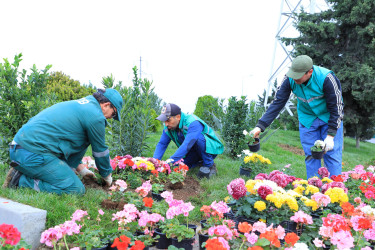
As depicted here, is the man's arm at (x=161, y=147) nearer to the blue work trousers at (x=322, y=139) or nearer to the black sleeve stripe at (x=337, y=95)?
the blue work trousers at (x=322, y=139)

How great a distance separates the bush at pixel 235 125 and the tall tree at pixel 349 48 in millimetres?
7837

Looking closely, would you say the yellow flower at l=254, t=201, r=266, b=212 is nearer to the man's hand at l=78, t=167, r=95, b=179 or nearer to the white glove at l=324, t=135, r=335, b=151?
the white glove at l=324, t=135, r=335, b=151

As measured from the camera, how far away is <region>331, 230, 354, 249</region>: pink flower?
1887mm

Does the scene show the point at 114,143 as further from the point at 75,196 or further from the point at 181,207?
the point at 181,207

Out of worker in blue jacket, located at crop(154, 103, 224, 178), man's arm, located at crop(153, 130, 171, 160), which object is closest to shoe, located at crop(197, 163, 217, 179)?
worker in blue jacket, located at crop(154, 103, 224, 178)

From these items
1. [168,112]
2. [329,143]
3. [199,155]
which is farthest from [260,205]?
[199,155]

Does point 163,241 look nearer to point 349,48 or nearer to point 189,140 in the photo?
point 189,140

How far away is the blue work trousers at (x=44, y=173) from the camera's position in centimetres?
297

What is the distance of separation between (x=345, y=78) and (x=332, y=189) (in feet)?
37.7

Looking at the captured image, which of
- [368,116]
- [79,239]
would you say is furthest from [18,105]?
[368,116]

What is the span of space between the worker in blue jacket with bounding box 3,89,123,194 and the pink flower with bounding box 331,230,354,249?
2298 millimetres

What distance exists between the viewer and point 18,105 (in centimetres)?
397

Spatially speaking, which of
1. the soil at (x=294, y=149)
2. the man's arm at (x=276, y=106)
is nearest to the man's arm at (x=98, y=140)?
the man's arm at (x=276, y=106)

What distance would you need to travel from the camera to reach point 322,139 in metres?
4.21
